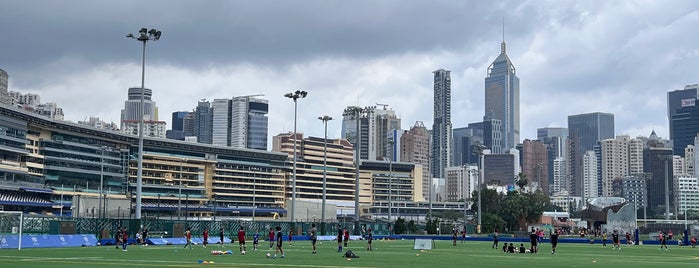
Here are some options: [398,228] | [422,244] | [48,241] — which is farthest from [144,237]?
[398,228]

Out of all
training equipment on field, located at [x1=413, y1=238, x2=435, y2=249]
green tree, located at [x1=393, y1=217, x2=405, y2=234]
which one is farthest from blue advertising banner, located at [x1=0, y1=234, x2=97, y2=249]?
green tree, located at [x1=393, y1=217, x2=405, y2=234]

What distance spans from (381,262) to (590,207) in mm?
131267

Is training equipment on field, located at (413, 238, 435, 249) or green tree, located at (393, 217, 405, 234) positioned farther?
green tree, located at (393, 217, 405, 234)

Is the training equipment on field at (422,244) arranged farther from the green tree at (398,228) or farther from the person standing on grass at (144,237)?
the green tree at (398,228)

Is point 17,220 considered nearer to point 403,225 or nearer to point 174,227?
point 174,227

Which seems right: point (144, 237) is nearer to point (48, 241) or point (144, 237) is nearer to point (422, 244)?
point (48, 241)

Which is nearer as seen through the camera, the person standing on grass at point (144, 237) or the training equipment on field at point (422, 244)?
the training equipment on field at point (422, 244)

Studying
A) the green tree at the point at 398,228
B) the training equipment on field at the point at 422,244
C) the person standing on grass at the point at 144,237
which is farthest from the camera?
the green tree at the point at 398,228

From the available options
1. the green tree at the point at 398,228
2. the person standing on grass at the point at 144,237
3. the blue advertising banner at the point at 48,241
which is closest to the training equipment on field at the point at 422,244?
the person standing on grass at the point at 144,237

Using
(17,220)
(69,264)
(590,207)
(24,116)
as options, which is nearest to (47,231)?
(17,220)

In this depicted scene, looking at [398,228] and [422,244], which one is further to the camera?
[398,228]

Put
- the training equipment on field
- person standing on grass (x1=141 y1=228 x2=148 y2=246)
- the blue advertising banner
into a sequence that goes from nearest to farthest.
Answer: the blue advertising banner, the training equipment on field, person standing on grass (x1=141 y1=228 x2=148 y2=246)

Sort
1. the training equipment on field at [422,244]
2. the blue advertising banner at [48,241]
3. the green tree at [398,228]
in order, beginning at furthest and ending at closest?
the green tree at [398,228], the training equipment on field at [422,244], the blue advertising banner at [48,241]

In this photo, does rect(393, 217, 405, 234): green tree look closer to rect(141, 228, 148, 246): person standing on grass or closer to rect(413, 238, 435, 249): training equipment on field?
rect(141, 228, 148, 246): person standing on grass
